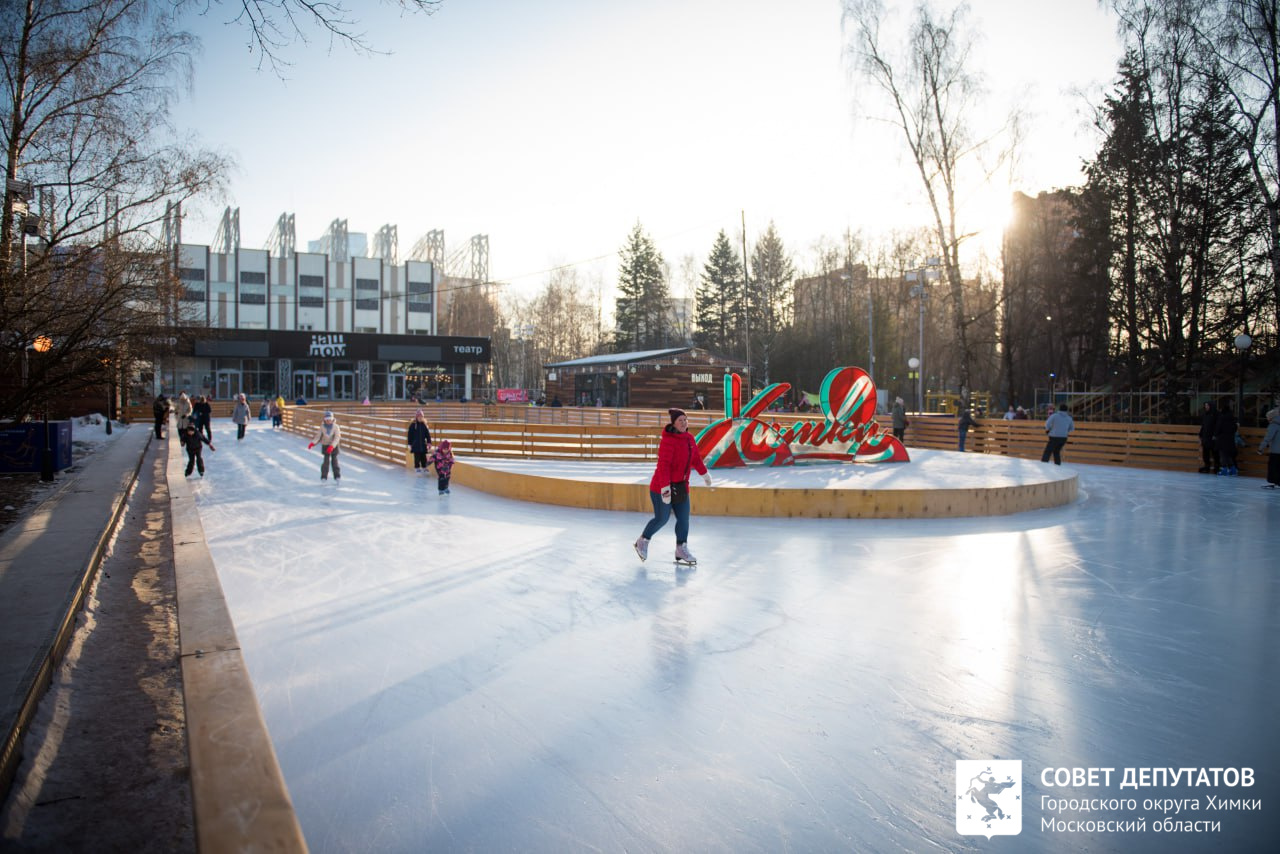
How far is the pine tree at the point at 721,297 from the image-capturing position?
64.6 metres

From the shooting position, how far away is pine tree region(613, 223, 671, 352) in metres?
70.3

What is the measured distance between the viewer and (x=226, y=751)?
2.82m

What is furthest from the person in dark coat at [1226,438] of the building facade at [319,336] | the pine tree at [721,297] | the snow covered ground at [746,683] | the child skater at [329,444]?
the pine tree at [721,297]

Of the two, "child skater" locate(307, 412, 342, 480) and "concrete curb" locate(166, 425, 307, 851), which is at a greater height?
"child skater" locate(307, 412, 342, 480)

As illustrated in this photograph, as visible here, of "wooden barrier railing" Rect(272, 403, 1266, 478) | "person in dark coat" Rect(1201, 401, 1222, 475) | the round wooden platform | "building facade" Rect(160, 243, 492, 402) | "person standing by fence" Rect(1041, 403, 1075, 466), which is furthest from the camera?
"building facade" Rect(160, 243, 492, 402)

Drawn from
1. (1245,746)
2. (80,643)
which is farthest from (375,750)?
(1245,746)

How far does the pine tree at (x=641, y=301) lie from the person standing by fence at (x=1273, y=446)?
56.8 m

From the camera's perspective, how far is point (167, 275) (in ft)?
46.0

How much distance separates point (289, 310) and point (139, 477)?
169 feet

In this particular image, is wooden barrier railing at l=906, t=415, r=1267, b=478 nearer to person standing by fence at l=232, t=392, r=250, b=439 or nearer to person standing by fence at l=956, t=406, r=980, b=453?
person standing by fence at l=956, t=406, r=980, b=453

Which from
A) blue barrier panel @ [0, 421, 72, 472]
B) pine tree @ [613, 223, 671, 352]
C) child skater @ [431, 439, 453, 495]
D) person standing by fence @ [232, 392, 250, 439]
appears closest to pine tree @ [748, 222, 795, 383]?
pine tree @ [613, 223, 671, 352]

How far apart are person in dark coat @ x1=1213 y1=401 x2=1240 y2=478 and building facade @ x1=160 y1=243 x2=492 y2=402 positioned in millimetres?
42512

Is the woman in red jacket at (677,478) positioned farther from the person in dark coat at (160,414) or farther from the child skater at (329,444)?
the person in dark coat at (160,414)

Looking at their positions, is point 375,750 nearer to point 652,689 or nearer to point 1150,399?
point 652,689
